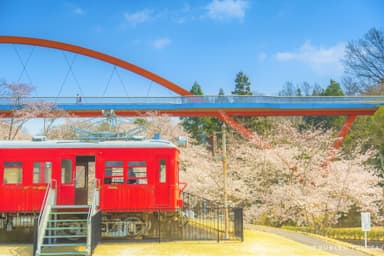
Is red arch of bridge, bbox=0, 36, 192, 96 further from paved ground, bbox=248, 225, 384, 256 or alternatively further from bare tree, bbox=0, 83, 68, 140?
paved ground, bbox=248, 225, 384, 256

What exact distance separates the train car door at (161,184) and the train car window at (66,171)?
2601 millimetres

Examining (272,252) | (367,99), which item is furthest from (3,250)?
(367,99)

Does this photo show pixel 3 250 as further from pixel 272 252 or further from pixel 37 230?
pixel 272 252

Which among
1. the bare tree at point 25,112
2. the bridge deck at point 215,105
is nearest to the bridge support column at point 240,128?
the bridge deck at point 215,105

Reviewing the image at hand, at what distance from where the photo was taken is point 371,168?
92.6 ft

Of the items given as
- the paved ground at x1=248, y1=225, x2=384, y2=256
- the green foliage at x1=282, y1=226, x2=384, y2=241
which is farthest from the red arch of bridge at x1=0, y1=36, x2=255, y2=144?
the paved ground at x1=248, y1=225, x2=384, y2=256

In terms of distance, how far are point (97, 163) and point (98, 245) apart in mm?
2490

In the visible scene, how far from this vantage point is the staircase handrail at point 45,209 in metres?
12.1

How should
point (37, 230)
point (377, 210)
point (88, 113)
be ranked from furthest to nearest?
point (88, 113) → point (377, 210) → point (37, 230)

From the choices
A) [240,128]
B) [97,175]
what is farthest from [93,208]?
[240,128]

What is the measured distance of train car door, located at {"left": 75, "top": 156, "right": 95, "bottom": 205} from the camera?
14859 mm

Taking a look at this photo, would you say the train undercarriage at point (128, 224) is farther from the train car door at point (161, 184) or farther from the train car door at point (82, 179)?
the train car door at point (82, 179)

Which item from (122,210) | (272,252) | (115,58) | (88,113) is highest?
(115,58)

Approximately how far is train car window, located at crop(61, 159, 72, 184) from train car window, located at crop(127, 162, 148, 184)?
1.77 meters
